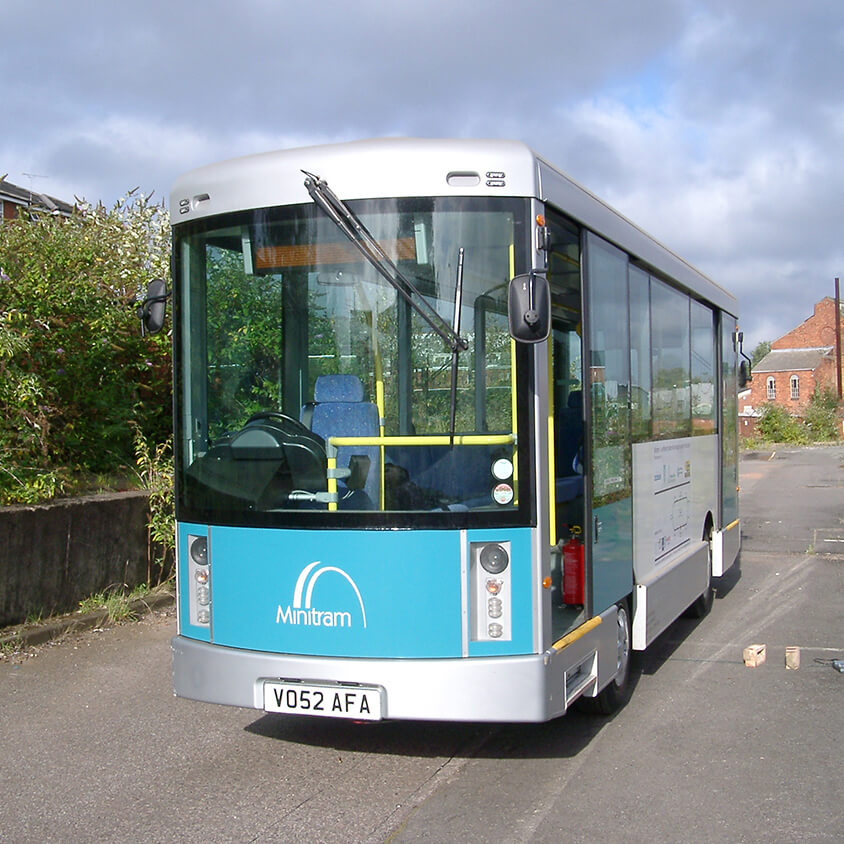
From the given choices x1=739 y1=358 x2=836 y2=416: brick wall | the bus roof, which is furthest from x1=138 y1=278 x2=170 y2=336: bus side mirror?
x1=739 y1=358 x2=836 y2=416: brick wall

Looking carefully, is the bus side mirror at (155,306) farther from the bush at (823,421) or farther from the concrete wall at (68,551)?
the bush at (823,421)

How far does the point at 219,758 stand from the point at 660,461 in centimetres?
373

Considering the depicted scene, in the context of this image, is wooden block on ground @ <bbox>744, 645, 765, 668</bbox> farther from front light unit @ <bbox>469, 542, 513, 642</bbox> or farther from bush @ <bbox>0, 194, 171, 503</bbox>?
bush @ <bbox>0, 194, 171, 503</bbox>

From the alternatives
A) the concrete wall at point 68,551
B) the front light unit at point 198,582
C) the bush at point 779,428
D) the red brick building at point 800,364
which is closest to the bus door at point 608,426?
the front light unit at point 198,582

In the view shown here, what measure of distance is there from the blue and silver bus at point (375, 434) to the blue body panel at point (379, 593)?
0.03 feet

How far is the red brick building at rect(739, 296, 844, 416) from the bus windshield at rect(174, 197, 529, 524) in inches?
3067

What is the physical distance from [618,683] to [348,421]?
264cm

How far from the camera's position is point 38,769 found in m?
5.47

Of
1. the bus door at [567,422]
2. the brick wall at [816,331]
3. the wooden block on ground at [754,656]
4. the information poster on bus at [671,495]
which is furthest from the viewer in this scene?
the brick wall at [816,331]

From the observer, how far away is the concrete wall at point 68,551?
7.89 m

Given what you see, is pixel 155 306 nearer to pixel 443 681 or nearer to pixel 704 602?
pixel 443 681

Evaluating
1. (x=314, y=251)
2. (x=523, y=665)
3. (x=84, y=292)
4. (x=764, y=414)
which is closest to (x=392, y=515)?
(x=523, y=665)

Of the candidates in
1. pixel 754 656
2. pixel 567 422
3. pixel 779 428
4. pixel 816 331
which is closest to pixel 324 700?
pixel 567 422

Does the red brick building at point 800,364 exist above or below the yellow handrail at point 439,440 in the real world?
above
